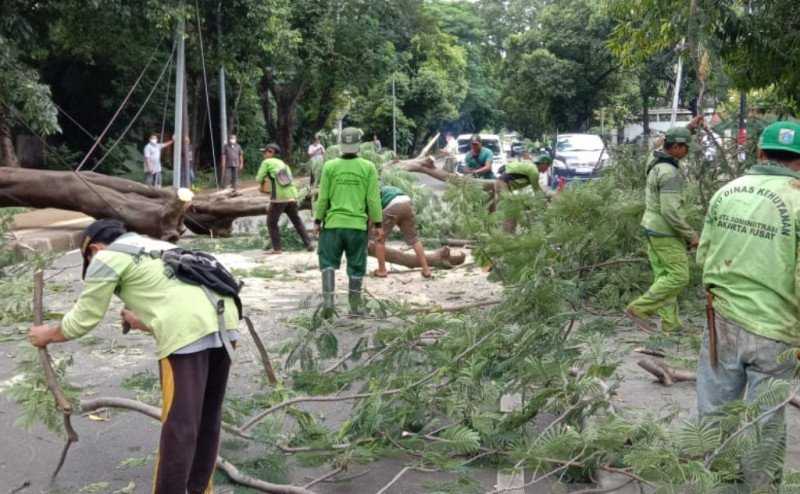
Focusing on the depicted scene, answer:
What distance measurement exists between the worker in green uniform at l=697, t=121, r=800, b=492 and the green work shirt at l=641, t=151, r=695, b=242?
122 inches

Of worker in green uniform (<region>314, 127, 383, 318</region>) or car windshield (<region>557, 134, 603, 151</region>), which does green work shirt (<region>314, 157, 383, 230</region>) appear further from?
car windshield (<region>557, 134, 603, 151</region>)

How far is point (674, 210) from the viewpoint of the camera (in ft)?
23.8

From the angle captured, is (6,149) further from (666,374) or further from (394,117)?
(394,117)

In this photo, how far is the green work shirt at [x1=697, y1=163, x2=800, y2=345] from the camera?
3.95 metres

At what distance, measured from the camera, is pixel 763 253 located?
4.00 m

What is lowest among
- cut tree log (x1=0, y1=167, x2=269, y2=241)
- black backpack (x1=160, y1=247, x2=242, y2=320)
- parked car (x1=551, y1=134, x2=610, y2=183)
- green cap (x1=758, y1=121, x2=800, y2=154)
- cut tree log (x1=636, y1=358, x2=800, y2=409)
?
parked car (x1=551, y1=134, x2=610, y2=183)

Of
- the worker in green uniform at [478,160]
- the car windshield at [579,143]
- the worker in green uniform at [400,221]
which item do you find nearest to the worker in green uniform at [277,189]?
the worker in green uniform at [400,221]

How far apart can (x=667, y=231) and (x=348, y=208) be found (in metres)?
2.81

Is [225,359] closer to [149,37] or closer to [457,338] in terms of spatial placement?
[457,338]

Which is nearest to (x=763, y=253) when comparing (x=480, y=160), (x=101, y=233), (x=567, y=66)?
(x=101, y=233)

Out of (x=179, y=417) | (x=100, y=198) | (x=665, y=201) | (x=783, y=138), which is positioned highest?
(x=783, y=138)

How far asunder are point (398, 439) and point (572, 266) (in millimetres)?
3141

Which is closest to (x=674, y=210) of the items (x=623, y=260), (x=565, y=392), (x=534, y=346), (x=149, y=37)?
(x=623, y=260)

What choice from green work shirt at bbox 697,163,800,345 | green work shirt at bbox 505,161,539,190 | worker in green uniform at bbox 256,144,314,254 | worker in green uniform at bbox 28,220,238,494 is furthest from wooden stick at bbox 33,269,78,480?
worker in green uniform at bbox 256,144,314,254
